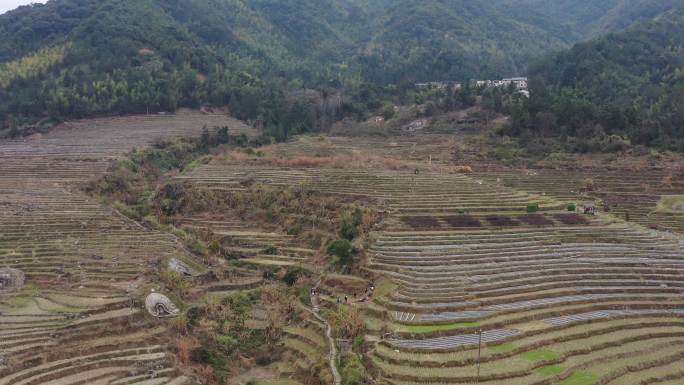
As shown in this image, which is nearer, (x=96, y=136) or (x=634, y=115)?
(x=634, y=115)

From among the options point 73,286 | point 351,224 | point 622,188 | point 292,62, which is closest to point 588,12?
point 292,62

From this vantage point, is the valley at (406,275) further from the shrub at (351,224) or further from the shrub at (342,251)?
the shrub at (351,224)

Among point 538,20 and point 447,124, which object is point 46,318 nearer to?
point 447,124

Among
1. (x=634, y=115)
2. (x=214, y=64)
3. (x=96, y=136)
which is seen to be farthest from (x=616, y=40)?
(x=96, y=136)

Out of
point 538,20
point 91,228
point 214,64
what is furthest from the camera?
point 538,20

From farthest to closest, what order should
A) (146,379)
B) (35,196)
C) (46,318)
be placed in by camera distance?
(35,196) < (46,318) < (146,379)

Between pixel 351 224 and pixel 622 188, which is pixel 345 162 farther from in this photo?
pixel 622 188
